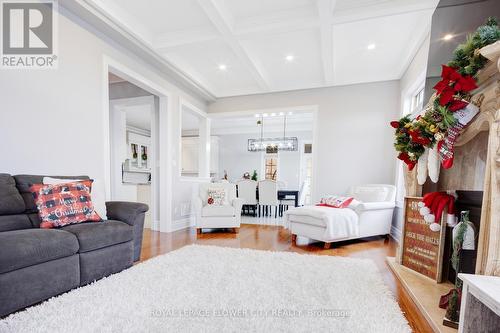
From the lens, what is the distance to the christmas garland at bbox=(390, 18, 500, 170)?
1.28 m

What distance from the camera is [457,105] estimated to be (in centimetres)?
140

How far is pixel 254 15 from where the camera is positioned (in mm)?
2553

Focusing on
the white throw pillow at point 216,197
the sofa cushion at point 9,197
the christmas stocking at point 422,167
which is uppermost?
the christmas stocking at point 422,167

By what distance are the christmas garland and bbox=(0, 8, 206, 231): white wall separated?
10.5ft

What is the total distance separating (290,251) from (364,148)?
2406mm

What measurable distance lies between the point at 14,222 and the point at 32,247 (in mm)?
529

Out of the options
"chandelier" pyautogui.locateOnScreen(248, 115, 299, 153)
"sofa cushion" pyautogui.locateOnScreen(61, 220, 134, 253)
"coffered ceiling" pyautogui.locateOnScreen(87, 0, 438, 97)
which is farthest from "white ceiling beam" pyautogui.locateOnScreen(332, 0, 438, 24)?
"chandelier" pyautogui.locateOnScreen(248, 115, 299, 153)

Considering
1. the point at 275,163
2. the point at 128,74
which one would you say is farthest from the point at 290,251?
the point at 275,163

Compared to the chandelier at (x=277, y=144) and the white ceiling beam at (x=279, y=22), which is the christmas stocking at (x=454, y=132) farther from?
the chandelier at (x=277, y=144)

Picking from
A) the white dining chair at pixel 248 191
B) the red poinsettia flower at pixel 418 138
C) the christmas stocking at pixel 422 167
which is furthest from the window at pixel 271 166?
the red poinsettia flower at pixel 418 138

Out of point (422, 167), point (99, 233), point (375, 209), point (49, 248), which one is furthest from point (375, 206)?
point (49, 248)

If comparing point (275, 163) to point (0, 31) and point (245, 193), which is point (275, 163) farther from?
point (0, 31)

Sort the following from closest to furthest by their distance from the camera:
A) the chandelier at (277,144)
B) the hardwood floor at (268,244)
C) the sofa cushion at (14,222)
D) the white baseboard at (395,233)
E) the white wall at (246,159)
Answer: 1. the sofa cushion at (14,222)
2. the hardwood floor at (268,244)
3. the white baseboard at (395,233)
4. the chandelier at (277,144)
5. the white wall at (246,159)

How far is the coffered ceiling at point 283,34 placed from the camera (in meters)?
2.32
